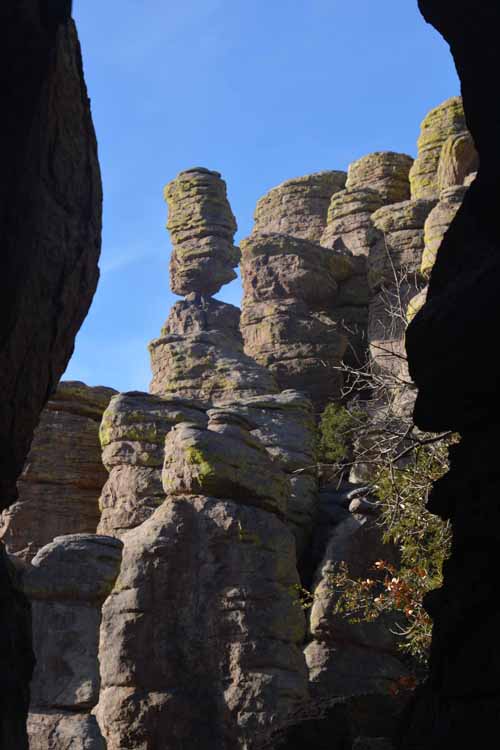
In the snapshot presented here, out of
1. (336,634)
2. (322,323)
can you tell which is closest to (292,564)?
(336,634)

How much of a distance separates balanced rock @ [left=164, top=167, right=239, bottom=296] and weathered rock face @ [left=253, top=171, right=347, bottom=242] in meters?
4.54

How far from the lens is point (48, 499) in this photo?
31.7m

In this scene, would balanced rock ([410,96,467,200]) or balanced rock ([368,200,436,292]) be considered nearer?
balanced rock ([368,200,436,292])

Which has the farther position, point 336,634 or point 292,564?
point 336,634

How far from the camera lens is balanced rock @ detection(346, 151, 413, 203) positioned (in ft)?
170

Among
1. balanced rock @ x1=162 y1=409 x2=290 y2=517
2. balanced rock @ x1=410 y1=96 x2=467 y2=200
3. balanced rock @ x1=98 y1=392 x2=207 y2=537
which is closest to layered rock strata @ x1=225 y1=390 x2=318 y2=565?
balanced rock @ x1=98 y1=392 x2=207 y2=537

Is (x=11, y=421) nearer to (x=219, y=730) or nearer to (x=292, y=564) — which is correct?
(x=219, y=730)

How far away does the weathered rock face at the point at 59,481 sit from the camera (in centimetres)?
3109

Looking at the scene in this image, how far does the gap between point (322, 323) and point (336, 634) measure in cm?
1992

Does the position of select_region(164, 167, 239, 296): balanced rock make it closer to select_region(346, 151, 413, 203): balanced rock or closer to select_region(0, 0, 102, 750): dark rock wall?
select_region(346, 151, 413, 203): balanced rock

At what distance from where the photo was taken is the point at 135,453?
28562 millimetres

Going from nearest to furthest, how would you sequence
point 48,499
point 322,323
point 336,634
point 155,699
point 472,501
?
point 472,501 → point 155,699 → point 336,634 → point 48,499 → point 322,323

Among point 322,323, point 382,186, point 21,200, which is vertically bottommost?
point 21,200

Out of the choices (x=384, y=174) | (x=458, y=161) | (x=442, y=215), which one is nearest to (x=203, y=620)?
(x=442, y=215)
